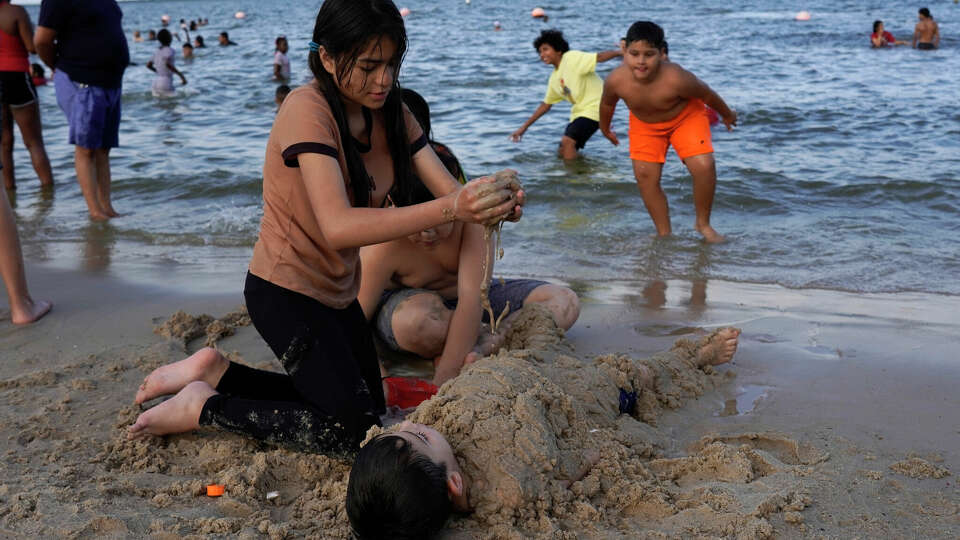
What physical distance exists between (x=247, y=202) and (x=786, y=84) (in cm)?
910

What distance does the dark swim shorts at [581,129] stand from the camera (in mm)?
9328

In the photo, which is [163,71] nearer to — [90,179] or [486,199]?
[90,179]

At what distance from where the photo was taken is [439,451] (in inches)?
94.5

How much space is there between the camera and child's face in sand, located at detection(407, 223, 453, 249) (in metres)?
3.51

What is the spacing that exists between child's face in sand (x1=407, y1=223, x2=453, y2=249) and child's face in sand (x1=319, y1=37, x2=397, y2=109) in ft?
3.16

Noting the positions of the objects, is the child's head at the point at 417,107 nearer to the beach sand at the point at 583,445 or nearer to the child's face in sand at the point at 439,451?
the beach sand at the point at 583,445

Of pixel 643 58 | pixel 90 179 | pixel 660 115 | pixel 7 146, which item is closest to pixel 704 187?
pixel 660 115

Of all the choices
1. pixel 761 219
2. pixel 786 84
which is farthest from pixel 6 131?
pixel 786 84

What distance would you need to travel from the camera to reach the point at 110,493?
2527 mm

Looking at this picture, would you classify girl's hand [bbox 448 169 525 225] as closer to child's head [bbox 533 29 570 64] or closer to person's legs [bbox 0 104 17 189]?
person's legs [bbox 0 104 17 189]

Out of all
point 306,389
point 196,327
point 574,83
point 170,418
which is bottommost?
point 196,327

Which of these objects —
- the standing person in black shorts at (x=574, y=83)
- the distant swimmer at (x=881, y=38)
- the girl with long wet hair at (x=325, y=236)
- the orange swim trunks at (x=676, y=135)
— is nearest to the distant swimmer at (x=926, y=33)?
the distant swimmer at (x=881, y=38)

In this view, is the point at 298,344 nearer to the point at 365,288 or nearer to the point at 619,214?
the point at 365,288

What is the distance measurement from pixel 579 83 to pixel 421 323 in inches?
244
